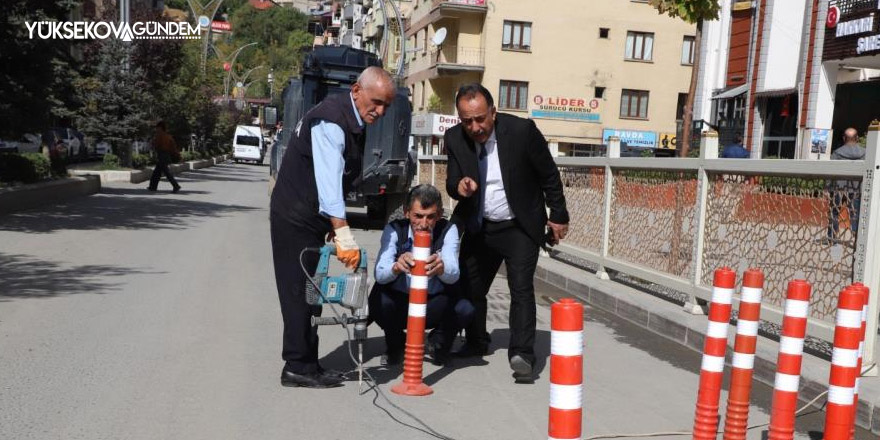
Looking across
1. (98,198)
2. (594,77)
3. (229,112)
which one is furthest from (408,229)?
(229,112)

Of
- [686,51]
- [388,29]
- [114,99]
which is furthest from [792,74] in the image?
[388,29]

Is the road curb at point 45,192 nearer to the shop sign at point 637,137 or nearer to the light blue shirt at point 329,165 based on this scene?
the light blue shirt at point 329,165

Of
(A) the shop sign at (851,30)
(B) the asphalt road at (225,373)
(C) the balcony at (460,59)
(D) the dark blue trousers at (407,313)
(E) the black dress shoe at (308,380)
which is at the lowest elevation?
(B) the asphalt road at (225,373)

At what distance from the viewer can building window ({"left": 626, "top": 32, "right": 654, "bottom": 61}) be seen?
2019 inches

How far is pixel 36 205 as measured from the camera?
18438 millimetres

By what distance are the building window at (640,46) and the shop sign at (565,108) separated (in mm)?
3473

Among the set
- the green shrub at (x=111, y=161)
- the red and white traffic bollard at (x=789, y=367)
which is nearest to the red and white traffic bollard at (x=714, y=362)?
the red and white traffic bollard at (x=789, y=367)

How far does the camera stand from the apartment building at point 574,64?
4934cm

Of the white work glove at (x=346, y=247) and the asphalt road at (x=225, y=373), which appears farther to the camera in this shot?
the white work glove at (x=346, y=247)

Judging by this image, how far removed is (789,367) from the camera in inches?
164

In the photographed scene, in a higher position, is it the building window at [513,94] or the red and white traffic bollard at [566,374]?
the building window at [513,94]

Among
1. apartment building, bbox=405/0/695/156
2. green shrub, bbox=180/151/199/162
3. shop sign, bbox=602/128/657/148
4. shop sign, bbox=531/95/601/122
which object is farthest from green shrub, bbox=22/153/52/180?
shop sign, bbox=602/128/657/148

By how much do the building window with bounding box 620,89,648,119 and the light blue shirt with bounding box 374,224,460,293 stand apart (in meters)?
46.5

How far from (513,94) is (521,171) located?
44139 millimetres
